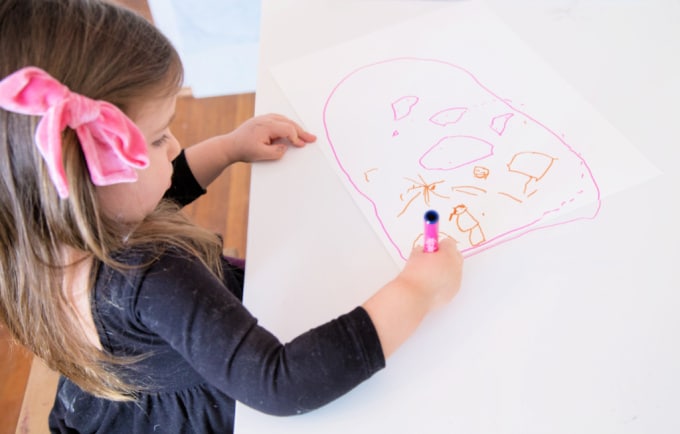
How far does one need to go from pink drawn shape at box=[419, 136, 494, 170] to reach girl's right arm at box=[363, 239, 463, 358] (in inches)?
4.9

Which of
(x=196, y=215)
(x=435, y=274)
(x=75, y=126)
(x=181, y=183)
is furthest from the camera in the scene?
(x=196, y=215)

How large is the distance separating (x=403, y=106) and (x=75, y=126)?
390 millimetres

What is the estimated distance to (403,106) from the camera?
0.68 meters

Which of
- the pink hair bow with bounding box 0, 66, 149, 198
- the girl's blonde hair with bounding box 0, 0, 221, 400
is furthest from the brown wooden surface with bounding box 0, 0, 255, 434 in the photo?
the pink hair bow with bounding box 0, 66, 149, 198

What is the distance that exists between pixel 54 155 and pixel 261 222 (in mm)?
244

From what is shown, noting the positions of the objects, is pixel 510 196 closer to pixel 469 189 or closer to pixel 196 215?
pixel 469 189

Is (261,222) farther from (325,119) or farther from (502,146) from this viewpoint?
(502,146)

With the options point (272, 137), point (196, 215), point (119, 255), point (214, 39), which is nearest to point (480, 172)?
point (272, 137)

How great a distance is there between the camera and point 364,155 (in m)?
0.64

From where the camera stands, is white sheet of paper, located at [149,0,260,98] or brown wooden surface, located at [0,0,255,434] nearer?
brown wooden surface, located at [0,0,255,434]

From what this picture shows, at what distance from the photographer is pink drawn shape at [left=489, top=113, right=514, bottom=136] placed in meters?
0.65

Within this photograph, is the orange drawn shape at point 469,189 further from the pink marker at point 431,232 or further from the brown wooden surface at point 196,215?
the brown wooden surface at point 196,215

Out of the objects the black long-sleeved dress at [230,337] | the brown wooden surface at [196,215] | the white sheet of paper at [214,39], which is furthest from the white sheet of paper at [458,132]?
the white sheet of paper at [214,39]

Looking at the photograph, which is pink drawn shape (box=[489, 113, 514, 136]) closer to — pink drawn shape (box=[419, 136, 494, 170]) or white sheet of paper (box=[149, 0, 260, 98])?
pink drawn shape (box=[419, 136, 494, 170])
